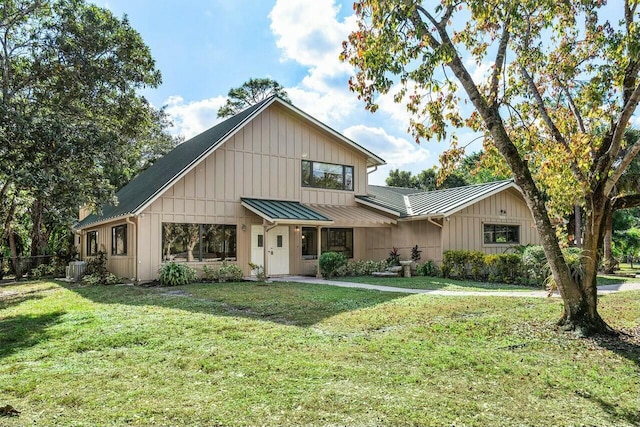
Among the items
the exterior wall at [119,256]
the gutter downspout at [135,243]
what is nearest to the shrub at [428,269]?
the gutter downspout at [135,243]

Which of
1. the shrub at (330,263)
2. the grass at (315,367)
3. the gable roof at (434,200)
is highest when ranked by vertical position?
the gable roof at (434,200)

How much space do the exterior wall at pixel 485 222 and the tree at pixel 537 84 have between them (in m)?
8.66

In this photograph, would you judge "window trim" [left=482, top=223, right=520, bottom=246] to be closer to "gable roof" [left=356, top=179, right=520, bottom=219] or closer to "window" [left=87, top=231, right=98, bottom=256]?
"gable roof" [left=356, top=179, right=520, bottom=219]

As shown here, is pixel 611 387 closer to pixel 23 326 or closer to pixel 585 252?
pixel 585 252

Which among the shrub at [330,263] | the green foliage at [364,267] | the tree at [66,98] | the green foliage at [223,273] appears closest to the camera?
the tree at [66,98]

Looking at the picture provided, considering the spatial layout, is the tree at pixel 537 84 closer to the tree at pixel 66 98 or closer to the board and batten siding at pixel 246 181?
the tree at pixel 66 98

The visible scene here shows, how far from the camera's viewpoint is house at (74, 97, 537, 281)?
1563 centimetres

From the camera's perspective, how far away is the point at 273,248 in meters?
17.6

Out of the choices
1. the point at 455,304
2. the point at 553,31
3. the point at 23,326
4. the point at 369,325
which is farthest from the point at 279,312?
the point at 553,31

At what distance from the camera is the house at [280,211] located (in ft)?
51.3

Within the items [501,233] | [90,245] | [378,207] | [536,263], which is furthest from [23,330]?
[501,233]

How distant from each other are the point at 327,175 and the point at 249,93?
19612 mm

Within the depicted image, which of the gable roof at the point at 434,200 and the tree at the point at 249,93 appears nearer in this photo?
the gable roof at the point at 434,200

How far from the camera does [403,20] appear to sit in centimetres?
646
